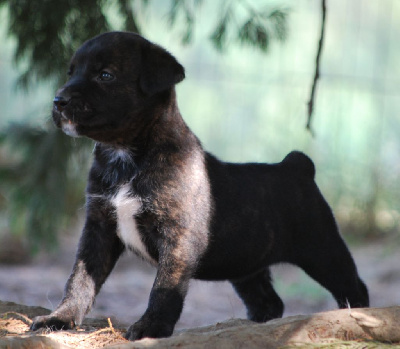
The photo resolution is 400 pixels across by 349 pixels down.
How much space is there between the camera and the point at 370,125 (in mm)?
11844

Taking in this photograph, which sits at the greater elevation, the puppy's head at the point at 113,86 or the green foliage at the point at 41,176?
the puppy's head at the point at 113,86

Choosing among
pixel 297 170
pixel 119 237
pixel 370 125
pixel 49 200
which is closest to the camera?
pixel 119 237

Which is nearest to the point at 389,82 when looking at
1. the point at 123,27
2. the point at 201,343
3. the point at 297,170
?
the point at 123,27

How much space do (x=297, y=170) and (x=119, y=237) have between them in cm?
141

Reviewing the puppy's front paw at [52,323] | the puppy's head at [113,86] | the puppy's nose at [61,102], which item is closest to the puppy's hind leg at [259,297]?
the puppy's front paw at [52,323]

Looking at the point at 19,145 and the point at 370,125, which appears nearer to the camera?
the point at 19,145

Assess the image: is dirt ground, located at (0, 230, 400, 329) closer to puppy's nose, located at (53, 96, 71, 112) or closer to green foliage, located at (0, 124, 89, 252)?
green foliage, located at (0, 124, 89, 252)

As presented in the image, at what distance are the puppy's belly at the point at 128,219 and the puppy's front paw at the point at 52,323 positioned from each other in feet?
1.86

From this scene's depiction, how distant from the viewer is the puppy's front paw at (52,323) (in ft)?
12.5

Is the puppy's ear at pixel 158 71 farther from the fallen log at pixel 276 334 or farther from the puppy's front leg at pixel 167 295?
the fallen log at pixel 276 334

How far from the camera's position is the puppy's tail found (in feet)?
15.7

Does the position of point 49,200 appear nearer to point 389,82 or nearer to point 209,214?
point 209,214

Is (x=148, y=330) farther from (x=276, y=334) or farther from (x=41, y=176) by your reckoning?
(x=41, y=176)

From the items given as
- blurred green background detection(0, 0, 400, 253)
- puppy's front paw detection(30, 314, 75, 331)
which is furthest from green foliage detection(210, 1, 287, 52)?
blurred green background detection(0, 0, 400, 253)
